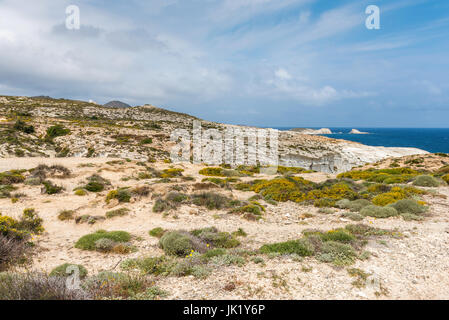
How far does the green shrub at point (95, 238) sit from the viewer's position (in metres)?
7.92

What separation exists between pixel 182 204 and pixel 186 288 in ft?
26.6

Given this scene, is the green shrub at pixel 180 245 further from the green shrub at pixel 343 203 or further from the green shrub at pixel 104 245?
the green shrub at pixel 343 203

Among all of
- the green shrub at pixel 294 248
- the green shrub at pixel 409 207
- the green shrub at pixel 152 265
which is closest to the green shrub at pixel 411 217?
the green shrub at pixel 409 207

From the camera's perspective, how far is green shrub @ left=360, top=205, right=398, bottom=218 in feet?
34.1

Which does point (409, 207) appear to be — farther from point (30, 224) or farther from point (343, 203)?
point (30, 224)

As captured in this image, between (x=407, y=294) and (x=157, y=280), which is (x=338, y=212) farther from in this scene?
(x=157, y=280)

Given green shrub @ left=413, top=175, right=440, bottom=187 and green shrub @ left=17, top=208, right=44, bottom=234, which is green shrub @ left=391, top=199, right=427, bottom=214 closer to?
green shrub @ left=413, top=175, right=440, bottom=187

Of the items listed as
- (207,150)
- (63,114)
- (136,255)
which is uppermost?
(63,114)

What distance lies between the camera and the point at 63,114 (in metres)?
61.3

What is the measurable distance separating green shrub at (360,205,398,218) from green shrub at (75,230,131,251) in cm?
1056

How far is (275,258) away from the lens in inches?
256

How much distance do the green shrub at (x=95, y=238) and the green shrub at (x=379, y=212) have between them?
10.6 m

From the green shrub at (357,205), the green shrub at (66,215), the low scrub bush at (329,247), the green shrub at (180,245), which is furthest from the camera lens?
the green shrub at (357,205)
